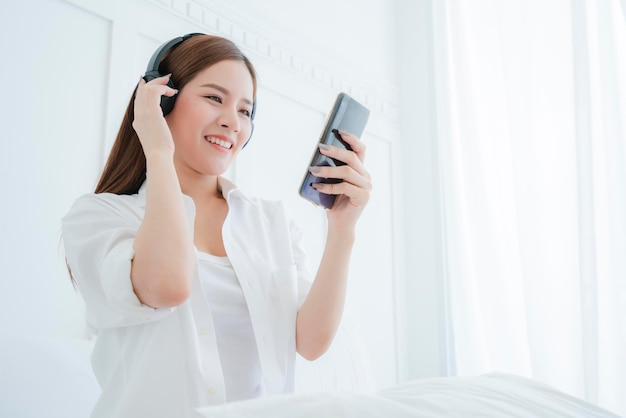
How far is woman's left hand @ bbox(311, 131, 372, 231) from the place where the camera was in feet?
3.34

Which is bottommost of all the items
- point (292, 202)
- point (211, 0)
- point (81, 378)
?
point (81, 378)

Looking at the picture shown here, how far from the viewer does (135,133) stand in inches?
43.3

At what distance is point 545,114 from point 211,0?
141 centimetres

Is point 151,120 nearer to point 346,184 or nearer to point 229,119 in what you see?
point 229,119

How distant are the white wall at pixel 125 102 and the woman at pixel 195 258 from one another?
334 mm

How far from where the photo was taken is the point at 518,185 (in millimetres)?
2344

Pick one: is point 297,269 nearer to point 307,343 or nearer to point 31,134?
point 307,343

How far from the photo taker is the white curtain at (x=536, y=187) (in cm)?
205

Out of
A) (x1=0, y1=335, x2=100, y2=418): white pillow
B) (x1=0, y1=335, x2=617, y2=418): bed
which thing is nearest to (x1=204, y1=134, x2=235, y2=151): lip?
(x1=0, y1=335, x2=100, y2=418): white pillow

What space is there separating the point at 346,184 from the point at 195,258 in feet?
0.99

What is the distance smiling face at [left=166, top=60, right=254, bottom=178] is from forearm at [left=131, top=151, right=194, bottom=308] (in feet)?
0.73

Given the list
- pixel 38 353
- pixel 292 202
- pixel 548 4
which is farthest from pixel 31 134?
pixel 548 4

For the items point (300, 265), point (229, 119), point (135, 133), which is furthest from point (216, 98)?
point (300, 265)

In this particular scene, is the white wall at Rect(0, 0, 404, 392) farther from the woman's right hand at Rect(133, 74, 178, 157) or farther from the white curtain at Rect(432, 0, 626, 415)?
the woman's right hand at Rect(133, 74, 178, 157)
